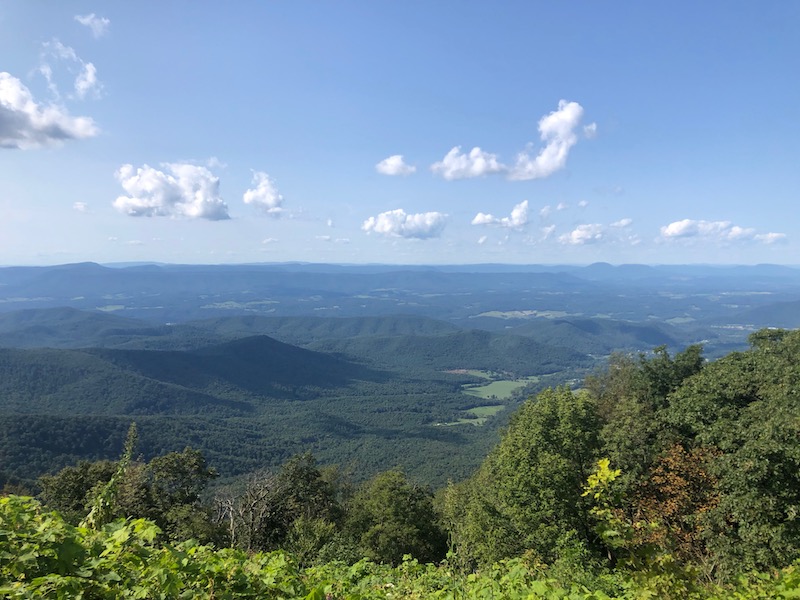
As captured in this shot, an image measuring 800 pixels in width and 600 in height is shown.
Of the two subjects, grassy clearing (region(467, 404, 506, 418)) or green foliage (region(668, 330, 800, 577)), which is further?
grassy clearing (region(467, 404, 506, 418))

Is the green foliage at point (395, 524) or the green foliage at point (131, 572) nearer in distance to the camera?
the green foliage at point (131, 572)

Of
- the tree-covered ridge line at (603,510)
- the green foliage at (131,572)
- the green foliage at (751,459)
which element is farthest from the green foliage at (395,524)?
the green foliage at (131,572)

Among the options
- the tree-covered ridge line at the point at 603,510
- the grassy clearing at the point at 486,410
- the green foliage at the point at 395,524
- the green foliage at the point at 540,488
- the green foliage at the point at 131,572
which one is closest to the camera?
the green foliage at the point at 131,572

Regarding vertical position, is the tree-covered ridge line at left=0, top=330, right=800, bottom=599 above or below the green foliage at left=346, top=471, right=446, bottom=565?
above

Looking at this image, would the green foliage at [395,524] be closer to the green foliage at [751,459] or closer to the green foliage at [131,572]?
the green foliage at [751,459]

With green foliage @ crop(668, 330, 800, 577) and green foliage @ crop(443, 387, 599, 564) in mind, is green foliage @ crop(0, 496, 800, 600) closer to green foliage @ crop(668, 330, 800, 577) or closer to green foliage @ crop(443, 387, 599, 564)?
green foliage @ crop(668, 330, 800, 577)

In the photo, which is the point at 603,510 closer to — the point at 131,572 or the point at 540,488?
the point at 131,572

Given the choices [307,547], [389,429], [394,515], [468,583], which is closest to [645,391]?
[394,515]

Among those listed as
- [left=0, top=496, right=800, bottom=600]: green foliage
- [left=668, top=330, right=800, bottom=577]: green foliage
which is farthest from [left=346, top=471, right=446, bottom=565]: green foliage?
[left=0, top=496, right=800, bottom=600]: green foliage

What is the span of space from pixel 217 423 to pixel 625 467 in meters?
164

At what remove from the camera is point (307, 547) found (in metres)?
22.5

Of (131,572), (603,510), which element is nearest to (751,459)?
(603,510)

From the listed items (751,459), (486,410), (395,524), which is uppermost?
(751,459)

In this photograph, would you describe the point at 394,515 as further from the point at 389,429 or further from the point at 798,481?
the point at 389,429
